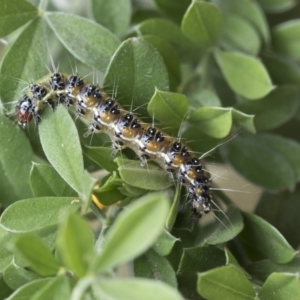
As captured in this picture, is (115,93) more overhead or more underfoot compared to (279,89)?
more overhead

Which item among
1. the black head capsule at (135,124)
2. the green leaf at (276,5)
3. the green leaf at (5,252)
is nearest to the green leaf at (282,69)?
the green leaf at (276,5)

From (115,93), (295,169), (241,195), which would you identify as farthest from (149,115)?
(241,195)

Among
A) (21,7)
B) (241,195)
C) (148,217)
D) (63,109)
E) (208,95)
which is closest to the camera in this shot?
(148,217)

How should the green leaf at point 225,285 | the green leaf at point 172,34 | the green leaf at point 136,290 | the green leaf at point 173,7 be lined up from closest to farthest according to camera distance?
1. the green leaf at point 136,290
2. the green leaf at point 225,285
3. the green leaf at point 172,34
4. the green leaf at point 173,7

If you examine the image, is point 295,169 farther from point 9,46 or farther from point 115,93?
point 9,46

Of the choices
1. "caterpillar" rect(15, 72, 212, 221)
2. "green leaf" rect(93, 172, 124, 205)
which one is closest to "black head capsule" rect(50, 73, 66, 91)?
"caterpillar" rect(15, 72, 212, 221)

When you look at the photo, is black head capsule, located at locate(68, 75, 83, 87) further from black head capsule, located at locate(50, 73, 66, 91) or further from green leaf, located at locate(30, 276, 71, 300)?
green leaf, located at locate(30, 276, 71, 300)

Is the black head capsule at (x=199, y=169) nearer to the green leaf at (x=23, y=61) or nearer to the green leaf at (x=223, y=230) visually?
the green leaf at (x=223, y=230)
